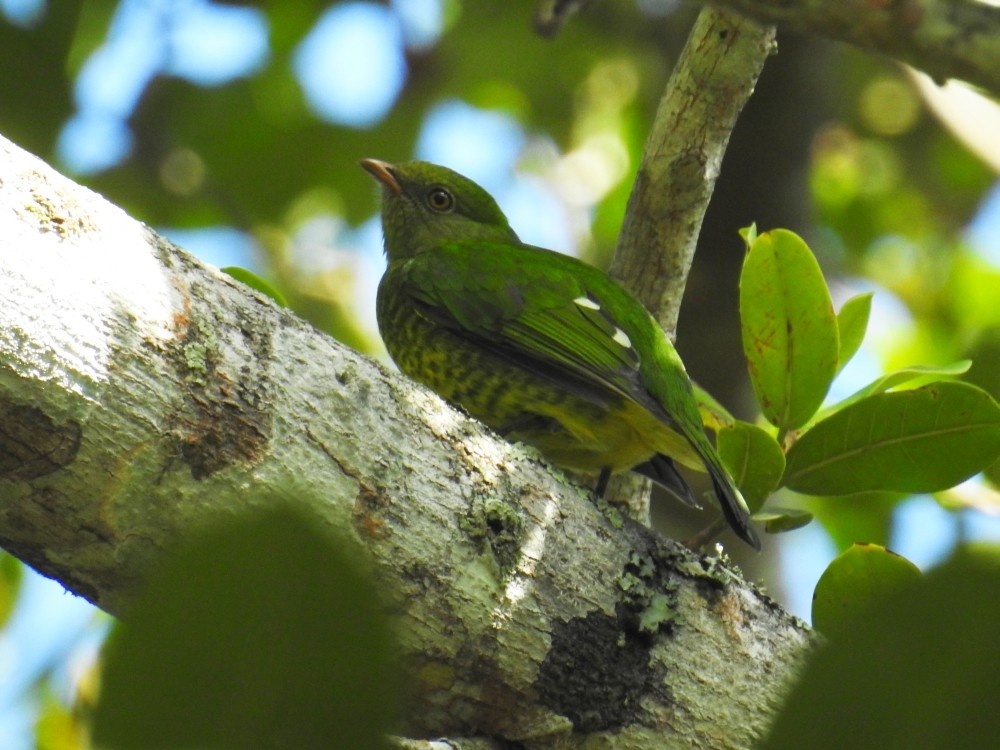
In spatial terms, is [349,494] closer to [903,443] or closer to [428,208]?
[903,443]

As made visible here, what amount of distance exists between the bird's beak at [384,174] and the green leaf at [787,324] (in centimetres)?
257

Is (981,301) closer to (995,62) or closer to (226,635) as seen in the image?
(995,62)

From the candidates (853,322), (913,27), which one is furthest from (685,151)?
(913,27)

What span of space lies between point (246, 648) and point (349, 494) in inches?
44.2

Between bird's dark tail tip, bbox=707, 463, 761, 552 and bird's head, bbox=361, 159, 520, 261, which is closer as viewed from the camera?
bird's dark tail tip, bbox=707, 463, 761, 552

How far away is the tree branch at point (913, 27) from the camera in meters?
1.24

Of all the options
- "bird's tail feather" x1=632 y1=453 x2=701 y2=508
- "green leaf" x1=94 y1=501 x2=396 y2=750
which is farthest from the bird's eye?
"green leaf" x1=94 y1=501 x2=396 y2=750

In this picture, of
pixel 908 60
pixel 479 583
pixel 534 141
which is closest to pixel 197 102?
pixel 534 141

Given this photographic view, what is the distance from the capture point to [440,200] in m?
5.29

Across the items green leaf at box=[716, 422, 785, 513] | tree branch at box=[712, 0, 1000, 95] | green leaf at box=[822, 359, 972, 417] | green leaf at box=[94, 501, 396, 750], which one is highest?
green leaf at box=[822, 359, 972, 417]

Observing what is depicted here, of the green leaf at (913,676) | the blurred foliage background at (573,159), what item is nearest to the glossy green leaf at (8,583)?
the blurred foliage background at (573,159)

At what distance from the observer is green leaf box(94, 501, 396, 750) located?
1052 mm

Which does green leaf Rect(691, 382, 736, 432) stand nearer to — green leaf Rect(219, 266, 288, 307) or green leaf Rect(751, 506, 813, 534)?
green leaf Rect(751, 506, 813, 534)

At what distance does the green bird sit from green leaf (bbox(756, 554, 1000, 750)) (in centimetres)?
200
